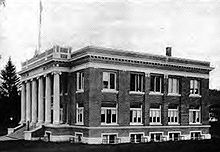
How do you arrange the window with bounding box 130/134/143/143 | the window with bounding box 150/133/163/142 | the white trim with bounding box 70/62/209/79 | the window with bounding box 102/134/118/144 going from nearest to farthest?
the white trim with bounding box 70/62/209/79
the window with bounding box 102/134/118/144
the window with bounding box 130/134/143/143
the window with bounding box 150/133/163/142

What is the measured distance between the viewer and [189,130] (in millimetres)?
37656

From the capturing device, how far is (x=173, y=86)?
36938mm

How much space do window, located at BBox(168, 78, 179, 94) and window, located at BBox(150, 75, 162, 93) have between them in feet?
4.52

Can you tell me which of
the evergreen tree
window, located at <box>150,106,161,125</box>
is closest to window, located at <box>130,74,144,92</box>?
window, located at <box>150,106,161,125</box>

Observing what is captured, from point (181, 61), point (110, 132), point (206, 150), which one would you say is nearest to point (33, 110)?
point (110, 132)

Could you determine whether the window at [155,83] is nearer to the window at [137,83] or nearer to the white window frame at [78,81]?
the window at [137,83]

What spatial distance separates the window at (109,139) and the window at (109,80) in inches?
185

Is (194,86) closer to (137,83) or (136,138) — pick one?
(137,83)

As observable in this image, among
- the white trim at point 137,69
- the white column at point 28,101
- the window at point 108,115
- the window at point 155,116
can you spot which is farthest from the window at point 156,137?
the white column at point 28,101

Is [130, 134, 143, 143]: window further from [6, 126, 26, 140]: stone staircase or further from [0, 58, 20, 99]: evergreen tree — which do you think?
[0, 58, 20, 99]: evergreen tree

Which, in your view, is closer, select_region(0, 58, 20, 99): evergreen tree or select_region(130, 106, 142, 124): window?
select_region(130, 106, 142, 124): window

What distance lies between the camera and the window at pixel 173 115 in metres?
36.4

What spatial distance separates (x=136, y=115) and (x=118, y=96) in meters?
3.23

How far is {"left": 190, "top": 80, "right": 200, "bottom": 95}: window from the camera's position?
126ft
